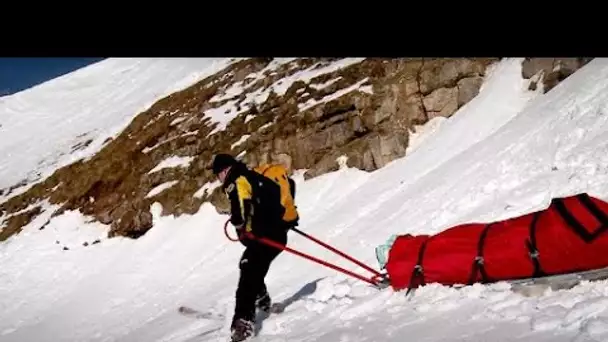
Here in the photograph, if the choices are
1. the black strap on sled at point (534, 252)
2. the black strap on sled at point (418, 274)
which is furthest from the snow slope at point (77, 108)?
the black strap on sled at point (534, 252)

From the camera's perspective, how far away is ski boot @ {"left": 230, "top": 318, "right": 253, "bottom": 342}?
6461 mm

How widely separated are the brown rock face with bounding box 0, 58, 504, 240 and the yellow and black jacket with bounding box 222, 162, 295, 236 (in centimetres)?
851

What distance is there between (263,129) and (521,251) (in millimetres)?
14009

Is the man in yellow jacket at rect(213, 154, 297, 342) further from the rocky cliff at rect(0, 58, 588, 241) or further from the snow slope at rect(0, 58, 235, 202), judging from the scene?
the snow slope at rect(0, 58, 235, 202)

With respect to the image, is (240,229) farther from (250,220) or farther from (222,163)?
(222,163)

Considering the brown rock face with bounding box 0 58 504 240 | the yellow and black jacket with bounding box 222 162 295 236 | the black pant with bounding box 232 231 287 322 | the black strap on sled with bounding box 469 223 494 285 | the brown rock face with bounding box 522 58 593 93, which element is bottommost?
the black strap on sled with bounding box 469 223 494 285

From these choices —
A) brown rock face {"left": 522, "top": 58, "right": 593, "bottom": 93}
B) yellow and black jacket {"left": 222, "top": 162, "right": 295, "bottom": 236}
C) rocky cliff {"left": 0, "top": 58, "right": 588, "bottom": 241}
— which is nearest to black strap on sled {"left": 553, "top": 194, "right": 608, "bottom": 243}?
yellow and black jacket {"left": 222, "top": 162, "right": 295, "bottom": 236}

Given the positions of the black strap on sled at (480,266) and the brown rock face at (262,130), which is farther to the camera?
the brown rock face at (262,130)

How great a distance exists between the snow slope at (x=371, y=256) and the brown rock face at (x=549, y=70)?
375 millimetres

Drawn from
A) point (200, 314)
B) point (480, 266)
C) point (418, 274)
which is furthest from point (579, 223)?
point (200, 314)

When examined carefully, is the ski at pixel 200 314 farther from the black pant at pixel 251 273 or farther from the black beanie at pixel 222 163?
the black beanie at pixel 222 163

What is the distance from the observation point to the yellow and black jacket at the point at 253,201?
21.1ft

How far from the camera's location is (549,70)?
13.3m
